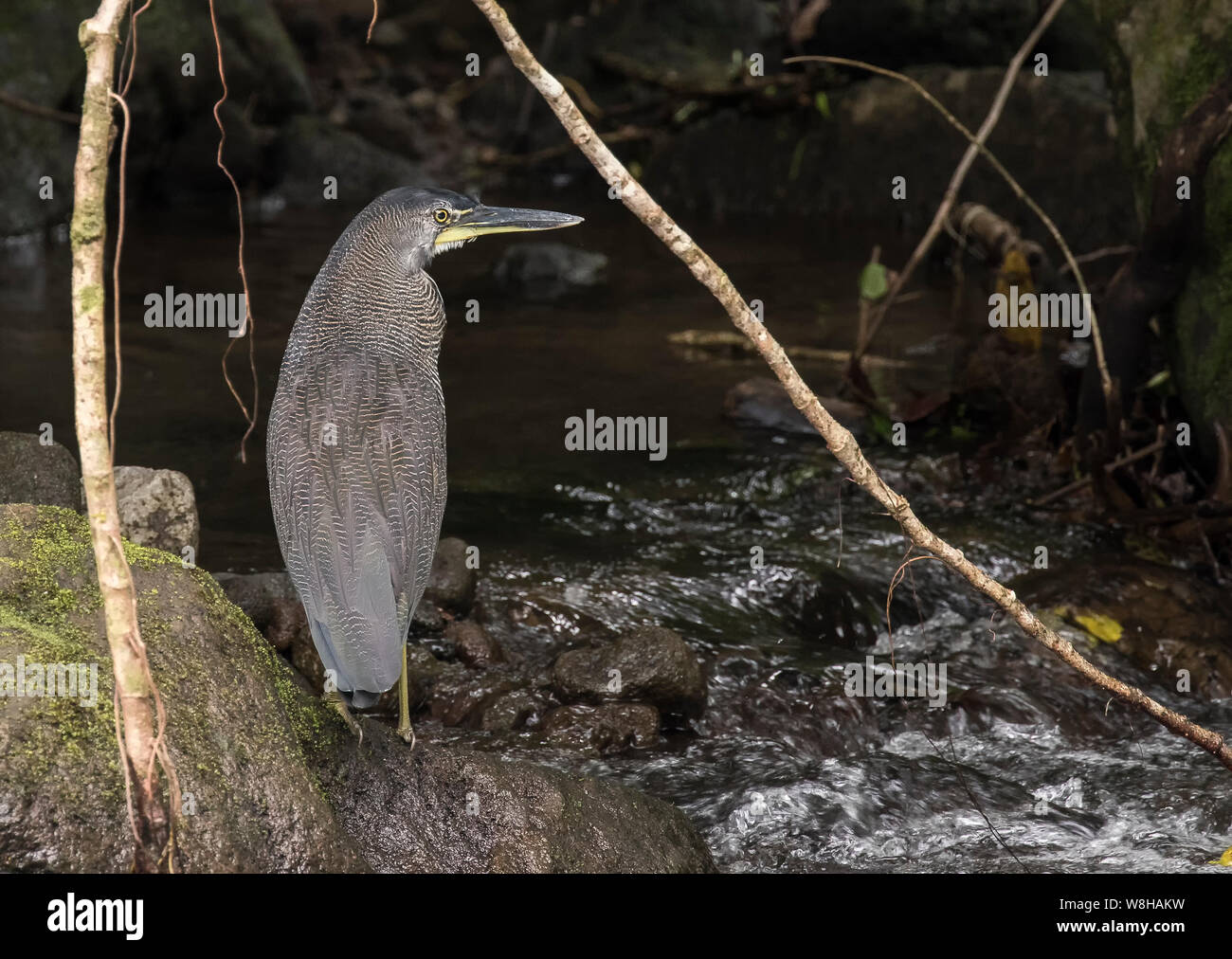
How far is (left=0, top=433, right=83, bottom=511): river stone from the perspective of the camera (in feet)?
16.0

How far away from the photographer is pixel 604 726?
4887 mm

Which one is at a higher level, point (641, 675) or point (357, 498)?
point (357, 498)

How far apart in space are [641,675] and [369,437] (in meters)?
1.68

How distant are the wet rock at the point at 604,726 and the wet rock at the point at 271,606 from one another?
956 mm

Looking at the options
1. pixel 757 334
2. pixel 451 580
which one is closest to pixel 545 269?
pixel 451 580

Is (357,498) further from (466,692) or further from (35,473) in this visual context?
(35,473)

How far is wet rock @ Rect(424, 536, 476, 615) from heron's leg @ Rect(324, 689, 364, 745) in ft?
6.20

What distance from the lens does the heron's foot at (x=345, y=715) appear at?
3557 millimetres

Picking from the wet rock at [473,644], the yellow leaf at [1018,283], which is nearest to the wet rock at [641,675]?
the wet rock at [473,644]

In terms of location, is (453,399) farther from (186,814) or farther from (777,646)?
(186,814)

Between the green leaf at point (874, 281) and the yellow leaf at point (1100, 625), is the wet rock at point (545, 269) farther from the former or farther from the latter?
the yellow leaf at point (1100, 625)

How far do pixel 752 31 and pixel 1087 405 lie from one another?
1269cm

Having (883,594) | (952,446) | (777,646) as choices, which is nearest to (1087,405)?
(952,446)

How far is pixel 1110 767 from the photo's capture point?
4.89 meters
